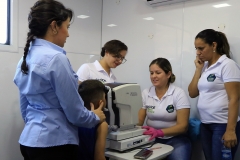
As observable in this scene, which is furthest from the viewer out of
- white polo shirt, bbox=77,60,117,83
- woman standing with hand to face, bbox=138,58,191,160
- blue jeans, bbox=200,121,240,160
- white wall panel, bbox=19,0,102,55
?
white wall panel, bbox=19,0,102,55

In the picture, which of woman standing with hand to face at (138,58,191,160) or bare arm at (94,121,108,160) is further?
woman standing with hand to face at (138,58,191,160)

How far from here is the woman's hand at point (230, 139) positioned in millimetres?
1711

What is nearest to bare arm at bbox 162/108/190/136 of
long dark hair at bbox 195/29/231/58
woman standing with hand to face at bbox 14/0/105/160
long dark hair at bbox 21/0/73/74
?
long dark hair at bbox 195/29/231/58

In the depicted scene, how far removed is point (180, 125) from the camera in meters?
2.00

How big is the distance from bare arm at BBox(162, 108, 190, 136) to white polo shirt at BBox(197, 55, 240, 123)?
6.2 inches

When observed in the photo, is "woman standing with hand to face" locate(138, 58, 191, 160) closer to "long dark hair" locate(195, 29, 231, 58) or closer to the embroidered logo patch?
the embroidered logo patch

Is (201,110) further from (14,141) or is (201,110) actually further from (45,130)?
(14,141)

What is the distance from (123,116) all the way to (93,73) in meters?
0.77

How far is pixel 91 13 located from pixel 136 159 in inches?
82.4

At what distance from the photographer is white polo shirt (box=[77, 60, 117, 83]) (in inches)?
86.4

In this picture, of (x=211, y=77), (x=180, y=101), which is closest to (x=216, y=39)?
(x=211, y=77)

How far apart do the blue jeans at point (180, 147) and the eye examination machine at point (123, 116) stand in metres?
0.39

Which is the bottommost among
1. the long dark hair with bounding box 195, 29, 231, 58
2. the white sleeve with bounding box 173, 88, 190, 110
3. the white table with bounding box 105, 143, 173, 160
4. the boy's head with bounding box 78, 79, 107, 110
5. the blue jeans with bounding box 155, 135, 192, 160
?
the blue jeans with bounding box 155, 135, 192, 160

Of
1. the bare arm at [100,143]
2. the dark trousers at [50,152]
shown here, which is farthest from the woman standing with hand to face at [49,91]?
the bare arm at [100,143]
